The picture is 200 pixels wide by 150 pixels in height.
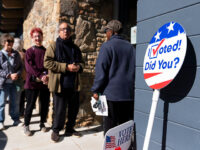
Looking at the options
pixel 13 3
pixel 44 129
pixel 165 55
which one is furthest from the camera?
pixel 13 3

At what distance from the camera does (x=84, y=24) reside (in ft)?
12.3

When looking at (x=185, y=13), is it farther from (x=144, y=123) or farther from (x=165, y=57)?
(x=144, y=123)

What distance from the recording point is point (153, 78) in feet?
5.17

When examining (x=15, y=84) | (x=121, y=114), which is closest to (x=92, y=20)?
(x=15, y=84)

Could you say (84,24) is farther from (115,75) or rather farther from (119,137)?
(119,137)

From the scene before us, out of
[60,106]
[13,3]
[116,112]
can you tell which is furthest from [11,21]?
[116,112]

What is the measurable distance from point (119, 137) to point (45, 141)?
1.80 meters

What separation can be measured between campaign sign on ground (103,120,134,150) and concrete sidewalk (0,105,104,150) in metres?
1.17

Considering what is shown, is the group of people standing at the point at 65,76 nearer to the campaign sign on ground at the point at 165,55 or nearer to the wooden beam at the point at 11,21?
the campaign sign on ground at the point at 165,55

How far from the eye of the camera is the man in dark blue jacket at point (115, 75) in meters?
2.27

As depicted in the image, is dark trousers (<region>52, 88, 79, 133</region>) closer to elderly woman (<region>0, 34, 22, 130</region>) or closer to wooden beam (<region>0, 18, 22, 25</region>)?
elderly woman (<region>0, 34, 22, 130</region>)

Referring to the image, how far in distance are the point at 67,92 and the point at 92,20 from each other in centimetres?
160

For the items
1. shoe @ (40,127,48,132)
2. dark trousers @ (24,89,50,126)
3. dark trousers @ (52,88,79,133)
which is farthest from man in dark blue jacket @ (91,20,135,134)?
shoe @ (40,127,48,132)

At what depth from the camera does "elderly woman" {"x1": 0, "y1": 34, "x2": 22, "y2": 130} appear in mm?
3520
